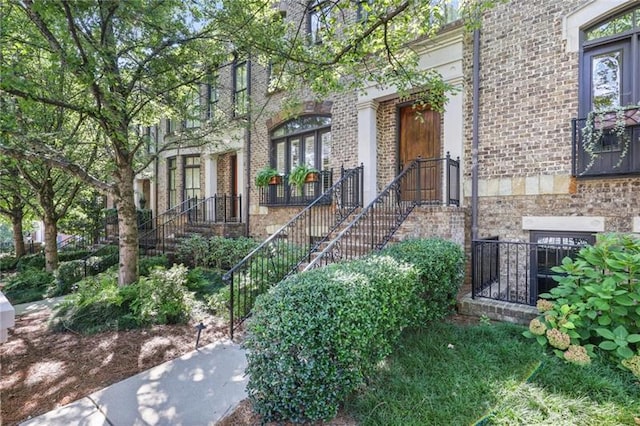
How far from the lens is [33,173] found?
8.77 m

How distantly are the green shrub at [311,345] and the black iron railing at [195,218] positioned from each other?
26.5 feet

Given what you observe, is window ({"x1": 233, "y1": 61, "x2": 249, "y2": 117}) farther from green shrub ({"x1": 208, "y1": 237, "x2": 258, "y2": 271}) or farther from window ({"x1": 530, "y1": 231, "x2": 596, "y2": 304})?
window ({"x1": 530, "y1": 231, "x2": 596, "y2": 304})

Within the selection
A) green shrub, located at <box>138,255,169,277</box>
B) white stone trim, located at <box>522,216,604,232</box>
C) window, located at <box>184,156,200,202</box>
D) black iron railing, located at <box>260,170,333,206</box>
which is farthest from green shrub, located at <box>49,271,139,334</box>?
window, located at <box>184,156,200,202</box>

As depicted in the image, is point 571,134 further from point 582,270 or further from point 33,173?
point 33,173

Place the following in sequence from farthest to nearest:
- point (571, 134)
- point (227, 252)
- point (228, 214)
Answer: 1. point (228, 214)
2. point (227, 252)
3. point (571, 134)

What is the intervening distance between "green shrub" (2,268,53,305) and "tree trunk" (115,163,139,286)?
2818 millimetres

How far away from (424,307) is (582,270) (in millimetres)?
1717

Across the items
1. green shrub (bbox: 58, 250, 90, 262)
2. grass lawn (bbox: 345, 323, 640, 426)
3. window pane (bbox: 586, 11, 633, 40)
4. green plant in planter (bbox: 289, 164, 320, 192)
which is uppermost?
window pane (bbox: 586, 11, 633, 40)

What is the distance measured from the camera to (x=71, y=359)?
13.1 feet

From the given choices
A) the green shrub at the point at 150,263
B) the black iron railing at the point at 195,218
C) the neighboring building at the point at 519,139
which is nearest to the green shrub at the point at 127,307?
the green shrub at the point at 150,263

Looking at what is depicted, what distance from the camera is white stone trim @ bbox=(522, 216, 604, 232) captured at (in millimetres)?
4988

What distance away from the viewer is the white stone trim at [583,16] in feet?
16.1

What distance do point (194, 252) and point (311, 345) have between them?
7264 millimetres

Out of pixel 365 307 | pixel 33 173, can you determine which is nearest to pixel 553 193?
pixel 365 307
